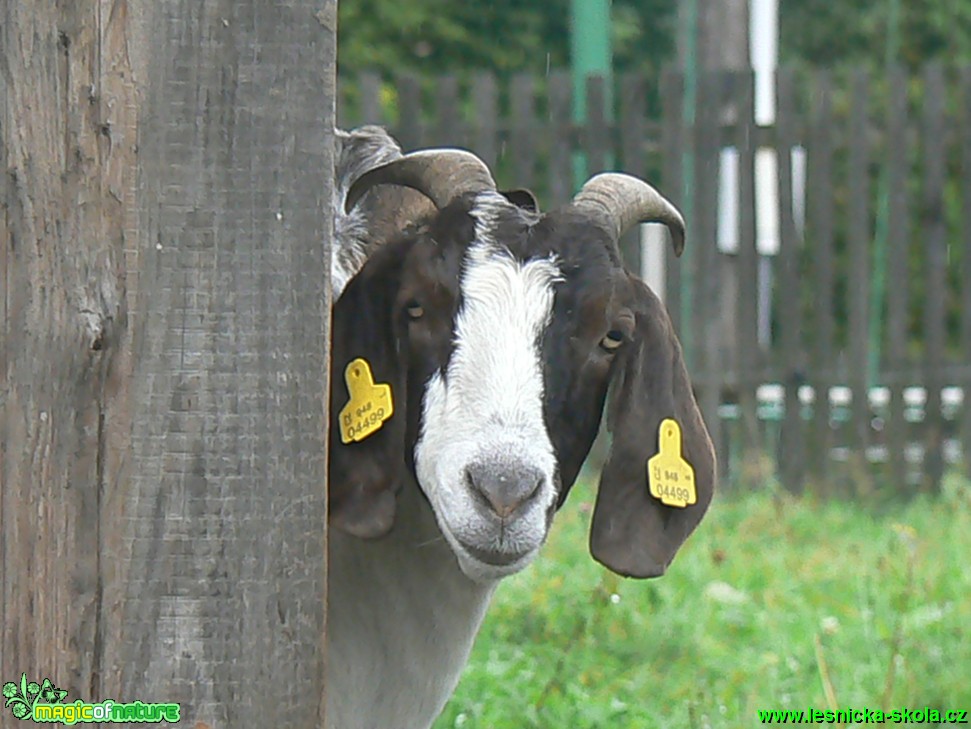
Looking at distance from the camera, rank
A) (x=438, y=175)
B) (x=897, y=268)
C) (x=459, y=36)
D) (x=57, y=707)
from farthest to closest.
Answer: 1. (x=459, y=36)
2. (x=897, y=268)
3. (x=438, y=175)
4. (x=57, y=707)

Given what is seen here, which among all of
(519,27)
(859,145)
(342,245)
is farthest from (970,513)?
(519,27)

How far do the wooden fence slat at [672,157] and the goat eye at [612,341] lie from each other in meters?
5.71

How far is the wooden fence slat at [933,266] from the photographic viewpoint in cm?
893

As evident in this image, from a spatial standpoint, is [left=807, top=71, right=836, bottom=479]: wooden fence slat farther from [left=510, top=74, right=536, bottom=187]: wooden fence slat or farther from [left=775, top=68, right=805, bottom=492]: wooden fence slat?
[left=510, top=74, right=536, bottom=187]: wooden fence slat

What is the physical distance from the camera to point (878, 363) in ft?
29.9

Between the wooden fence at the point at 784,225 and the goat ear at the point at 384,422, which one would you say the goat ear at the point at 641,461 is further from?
the wooden fence at the point at 784,225

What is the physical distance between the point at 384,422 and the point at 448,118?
19.7 feet

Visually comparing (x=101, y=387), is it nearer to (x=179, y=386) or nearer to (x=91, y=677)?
(x=179, y=386)

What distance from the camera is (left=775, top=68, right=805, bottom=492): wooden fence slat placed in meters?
8.86

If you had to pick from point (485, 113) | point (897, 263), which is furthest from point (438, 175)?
point (897, 263)

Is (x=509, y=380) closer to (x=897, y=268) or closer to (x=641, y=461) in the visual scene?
(x=641, y=461)

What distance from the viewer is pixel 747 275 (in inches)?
351

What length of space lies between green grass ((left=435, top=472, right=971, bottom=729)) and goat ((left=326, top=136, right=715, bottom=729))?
0.99 metres

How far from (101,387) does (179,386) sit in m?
0.11
